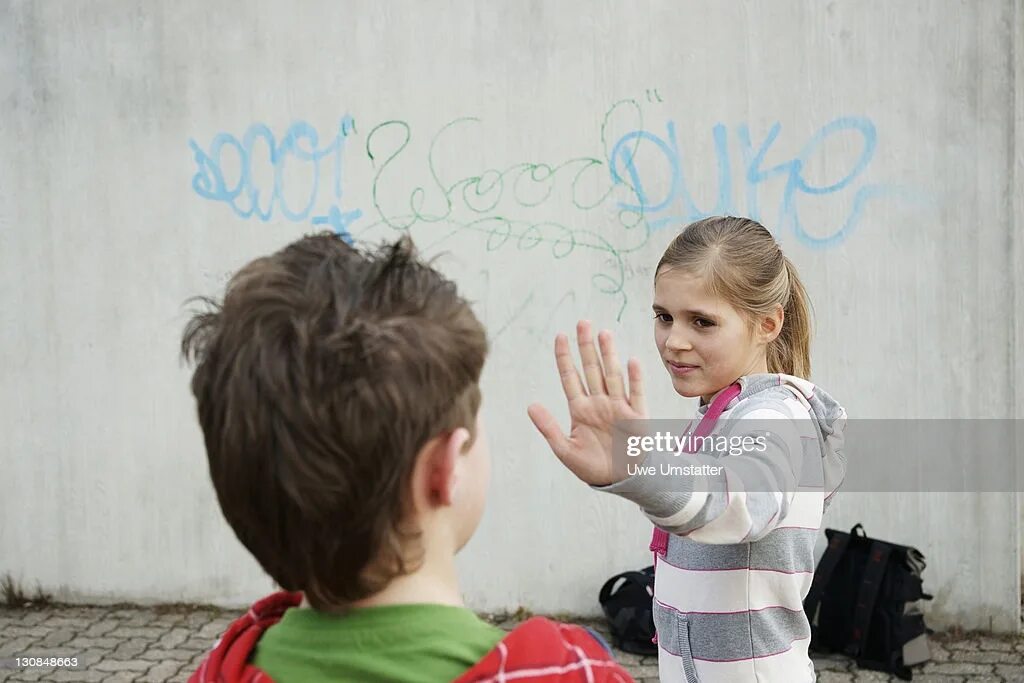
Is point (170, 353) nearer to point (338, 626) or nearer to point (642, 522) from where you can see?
point (642, 522)

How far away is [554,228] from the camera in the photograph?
4.43 m

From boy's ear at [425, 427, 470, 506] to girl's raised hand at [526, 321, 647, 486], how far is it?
332mm

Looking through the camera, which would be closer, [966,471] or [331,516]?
[331,516]

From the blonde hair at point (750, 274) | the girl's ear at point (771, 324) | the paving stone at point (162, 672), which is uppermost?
the blonde hair at point (750, 274)

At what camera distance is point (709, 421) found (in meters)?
2.11

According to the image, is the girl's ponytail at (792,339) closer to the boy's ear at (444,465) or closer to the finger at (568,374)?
the finger at (568,374)

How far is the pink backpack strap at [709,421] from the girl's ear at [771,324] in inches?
5.9

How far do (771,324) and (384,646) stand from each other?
4.63 ft

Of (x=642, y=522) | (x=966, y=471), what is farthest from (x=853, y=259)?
(x=642, y=522)

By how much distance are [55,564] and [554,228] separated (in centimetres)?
292

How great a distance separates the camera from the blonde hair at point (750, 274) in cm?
216
